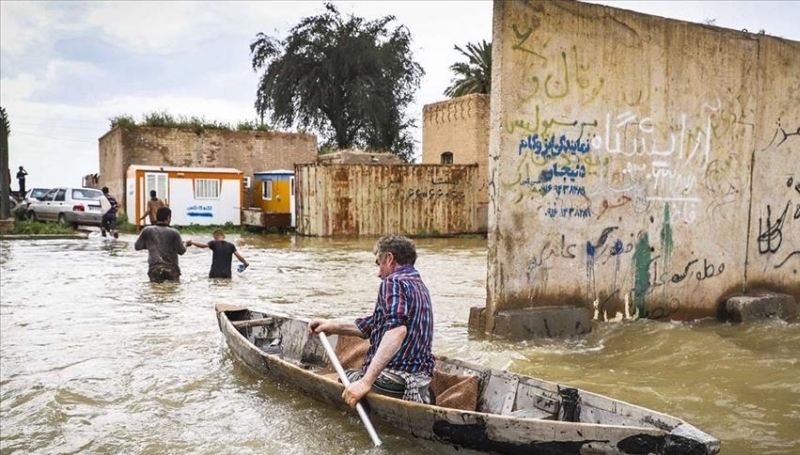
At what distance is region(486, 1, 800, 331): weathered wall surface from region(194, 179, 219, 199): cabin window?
876 inches

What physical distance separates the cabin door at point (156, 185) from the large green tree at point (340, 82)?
17338mm

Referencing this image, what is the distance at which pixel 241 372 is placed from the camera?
25.0 ft

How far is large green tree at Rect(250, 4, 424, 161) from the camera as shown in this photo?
4431 cm

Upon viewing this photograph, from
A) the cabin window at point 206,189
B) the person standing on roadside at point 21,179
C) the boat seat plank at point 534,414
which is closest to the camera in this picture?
the boat seat plank at point 534,414

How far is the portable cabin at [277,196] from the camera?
1104 inches

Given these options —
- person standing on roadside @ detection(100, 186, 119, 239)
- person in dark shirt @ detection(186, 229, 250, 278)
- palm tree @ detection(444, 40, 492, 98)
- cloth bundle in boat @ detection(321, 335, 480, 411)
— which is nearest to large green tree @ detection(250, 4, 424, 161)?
palm tree @ detection(444, 40, 492, 98)

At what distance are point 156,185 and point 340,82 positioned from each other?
19.2m

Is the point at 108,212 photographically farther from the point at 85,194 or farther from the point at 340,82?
the point at 340,82

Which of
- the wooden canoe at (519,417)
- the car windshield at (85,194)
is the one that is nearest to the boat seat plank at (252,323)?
the wooden canoe at (519,417)

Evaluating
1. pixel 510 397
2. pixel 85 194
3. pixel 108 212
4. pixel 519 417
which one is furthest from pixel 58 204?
pixel 519 417

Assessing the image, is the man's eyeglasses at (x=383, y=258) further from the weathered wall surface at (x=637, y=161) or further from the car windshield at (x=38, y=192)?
the car windshield at (x=38, y=192)

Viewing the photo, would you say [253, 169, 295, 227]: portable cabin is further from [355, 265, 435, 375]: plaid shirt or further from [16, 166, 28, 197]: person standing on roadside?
[355, 265, 435, 375]: plaid shirt

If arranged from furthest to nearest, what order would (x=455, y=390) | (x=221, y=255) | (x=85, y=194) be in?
(x=85, y=194)
(x=221, y=255)
(x=455, y=390)

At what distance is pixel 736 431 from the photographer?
5.70 m
